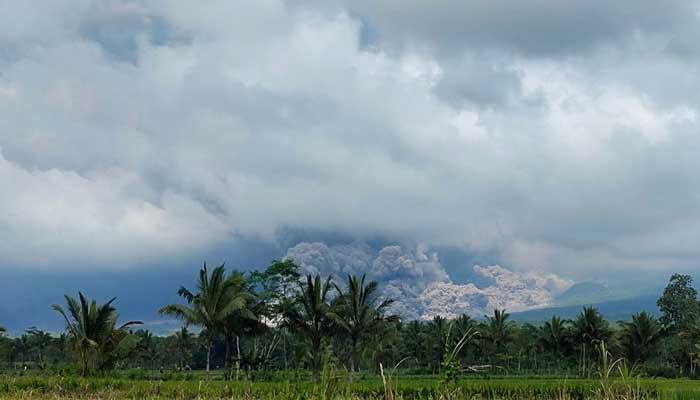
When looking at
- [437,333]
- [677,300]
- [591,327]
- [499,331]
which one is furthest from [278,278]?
[677,300]

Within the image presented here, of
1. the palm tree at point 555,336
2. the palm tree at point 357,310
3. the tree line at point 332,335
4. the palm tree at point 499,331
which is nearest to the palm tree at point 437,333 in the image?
the tree line at point 332,335

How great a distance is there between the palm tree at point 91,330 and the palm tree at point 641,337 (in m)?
43.0

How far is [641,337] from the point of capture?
5494cm

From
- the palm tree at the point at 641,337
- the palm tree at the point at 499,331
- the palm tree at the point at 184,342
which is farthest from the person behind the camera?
the palm tree at the point at 184,342

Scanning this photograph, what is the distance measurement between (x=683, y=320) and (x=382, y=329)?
54311 millimetres

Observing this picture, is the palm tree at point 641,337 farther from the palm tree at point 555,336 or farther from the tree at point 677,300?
the tree at point 677,300

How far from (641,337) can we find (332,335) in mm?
32715

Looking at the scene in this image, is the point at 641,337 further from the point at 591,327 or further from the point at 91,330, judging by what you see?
the point at 91,330

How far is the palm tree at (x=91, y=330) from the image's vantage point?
92.3 ft

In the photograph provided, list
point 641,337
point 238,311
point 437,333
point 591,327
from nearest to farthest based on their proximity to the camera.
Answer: point 238,311 < point 591,327 < point 641,337 < point 437,333

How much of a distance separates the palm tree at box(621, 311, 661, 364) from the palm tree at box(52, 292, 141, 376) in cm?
4300

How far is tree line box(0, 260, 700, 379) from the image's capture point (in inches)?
1131

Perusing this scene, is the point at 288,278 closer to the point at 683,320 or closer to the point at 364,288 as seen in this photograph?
the point at 364,288

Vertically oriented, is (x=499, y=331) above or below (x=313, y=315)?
below
